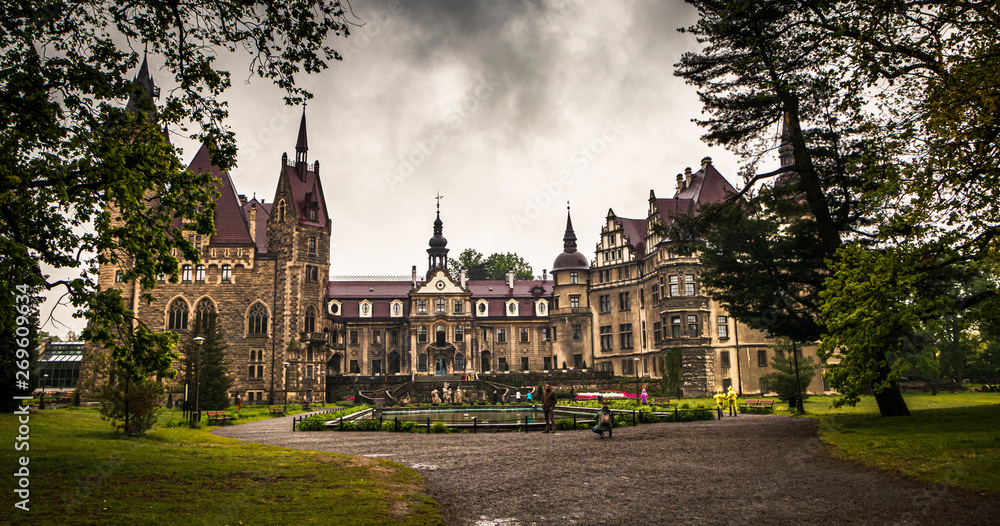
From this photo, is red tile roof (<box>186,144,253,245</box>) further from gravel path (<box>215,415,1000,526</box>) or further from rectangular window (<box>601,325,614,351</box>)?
gravel path (<box>215,415,1000,526</box>)

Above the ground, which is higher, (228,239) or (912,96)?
(228,239)

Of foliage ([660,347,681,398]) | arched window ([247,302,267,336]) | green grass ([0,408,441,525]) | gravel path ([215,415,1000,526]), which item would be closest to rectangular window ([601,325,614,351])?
foliage ([660,347,681,398])

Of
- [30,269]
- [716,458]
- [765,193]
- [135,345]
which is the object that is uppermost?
[765,193]

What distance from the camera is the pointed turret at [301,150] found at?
200 feet

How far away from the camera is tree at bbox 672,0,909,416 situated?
62.7 feet

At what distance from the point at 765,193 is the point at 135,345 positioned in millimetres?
19960

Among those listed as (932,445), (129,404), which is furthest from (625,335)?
(129,404)

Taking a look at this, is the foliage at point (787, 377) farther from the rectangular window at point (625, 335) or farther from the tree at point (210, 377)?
the tree at point (210, 377)

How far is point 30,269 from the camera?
10.3 metres

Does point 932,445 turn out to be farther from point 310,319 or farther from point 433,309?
point 433,309

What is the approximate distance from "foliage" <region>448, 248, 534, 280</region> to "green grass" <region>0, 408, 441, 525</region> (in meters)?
72.0

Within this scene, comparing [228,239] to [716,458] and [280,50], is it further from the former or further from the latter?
[716,458]

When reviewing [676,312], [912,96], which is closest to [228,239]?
[676,312]

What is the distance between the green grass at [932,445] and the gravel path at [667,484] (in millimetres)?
503
